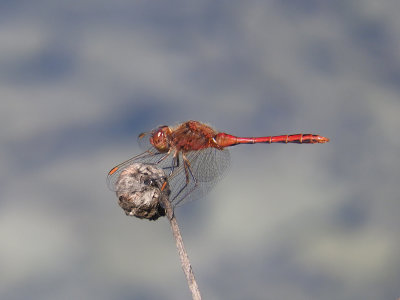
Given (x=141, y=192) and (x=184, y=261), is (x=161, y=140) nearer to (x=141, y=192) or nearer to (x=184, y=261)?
(x=141, y=192)

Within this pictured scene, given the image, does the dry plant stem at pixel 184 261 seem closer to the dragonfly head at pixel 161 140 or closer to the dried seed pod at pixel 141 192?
the dried seed pod at pixel 141 192

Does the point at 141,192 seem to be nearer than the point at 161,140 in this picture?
Yes

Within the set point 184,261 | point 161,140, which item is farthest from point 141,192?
point 161,140

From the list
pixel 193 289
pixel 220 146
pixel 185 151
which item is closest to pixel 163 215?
pixel 193 289

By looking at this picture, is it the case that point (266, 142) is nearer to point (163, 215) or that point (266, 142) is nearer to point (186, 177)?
point (186, 177)

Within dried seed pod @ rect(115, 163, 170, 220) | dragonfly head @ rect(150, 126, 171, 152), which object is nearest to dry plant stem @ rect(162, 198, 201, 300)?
dried seed pod @ rect(115, 163, 170, 220)

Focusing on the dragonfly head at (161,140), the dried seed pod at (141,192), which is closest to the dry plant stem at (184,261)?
the dried seed pod at (141,192)
